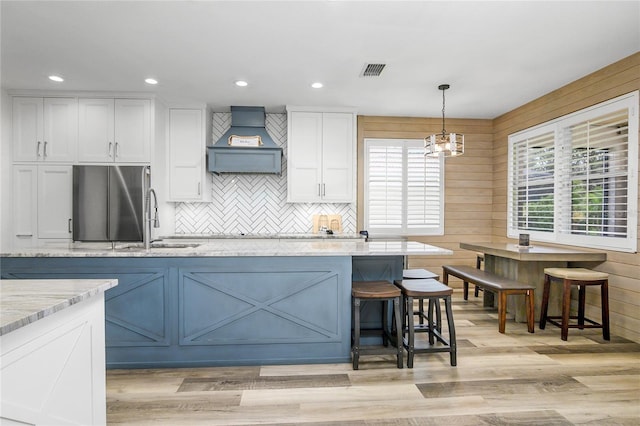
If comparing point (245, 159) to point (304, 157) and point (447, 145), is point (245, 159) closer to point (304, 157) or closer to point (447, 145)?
point (304, 157)

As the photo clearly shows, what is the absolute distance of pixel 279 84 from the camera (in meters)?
3.91

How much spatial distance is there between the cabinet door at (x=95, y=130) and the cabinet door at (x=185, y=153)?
0.72 metres

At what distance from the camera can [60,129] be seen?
4.14 m

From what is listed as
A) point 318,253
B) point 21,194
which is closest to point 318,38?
point 318,253

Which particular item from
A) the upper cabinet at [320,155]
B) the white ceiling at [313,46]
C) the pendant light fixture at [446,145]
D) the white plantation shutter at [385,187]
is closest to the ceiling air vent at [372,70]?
the white ceiling at [313,46]

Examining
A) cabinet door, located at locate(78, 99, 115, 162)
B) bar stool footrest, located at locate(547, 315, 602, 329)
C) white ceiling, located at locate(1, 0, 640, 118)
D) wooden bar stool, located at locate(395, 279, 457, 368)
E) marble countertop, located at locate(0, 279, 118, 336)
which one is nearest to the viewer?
marble countertop, located at locate(0, 279, 118, 336)

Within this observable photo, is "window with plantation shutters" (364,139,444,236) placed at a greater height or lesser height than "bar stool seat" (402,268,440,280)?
greater

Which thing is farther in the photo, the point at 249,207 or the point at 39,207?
the point at 249,207

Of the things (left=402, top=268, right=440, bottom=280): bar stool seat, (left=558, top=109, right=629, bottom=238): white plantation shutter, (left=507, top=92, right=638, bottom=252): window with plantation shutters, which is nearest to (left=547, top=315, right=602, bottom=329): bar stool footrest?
(left=507, top=92, right=638, bottom=252): window with plantation shutters

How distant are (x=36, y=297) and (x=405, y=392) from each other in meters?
2.15

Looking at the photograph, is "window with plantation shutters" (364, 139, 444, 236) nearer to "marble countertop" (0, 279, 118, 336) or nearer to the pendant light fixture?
the pendant light fixture

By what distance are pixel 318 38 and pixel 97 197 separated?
10.7 feet

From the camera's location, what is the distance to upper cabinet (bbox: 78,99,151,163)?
4.17 metres

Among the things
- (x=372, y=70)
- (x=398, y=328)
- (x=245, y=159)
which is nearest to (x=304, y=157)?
(x=245, y=159)
